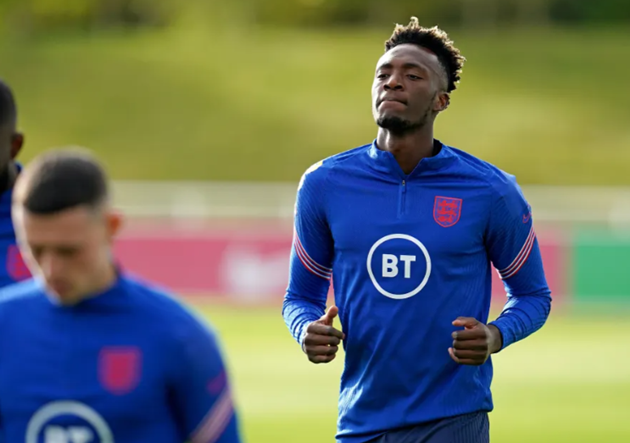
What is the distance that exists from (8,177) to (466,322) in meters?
1.68

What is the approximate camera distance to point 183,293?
1895 centimetres

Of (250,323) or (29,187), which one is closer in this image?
(29,187)

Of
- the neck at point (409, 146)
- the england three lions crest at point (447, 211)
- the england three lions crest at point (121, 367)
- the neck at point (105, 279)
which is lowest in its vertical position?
the england three lions crest at point (121, 367)

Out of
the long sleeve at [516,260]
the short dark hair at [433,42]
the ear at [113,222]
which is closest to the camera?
the ear at [113,222]

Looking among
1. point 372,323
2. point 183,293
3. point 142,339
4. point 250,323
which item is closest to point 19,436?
point 142,339

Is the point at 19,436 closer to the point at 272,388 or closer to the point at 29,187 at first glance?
the point at 29,187

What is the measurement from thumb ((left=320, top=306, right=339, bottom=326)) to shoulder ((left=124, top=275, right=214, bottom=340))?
4.68ft

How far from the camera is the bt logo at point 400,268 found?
4566 mm

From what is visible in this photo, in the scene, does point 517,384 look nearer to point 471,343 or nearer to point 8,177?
point 471,343

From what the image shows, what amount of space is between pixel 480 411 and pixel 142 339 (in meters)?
2.03

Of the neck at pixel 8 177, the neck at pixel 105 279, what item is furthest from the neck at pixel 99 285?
the neck at pixel 8 177

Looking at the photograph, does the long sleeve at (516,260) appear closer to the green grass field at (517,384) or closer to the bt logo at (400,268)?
the bt logo at (400,268)

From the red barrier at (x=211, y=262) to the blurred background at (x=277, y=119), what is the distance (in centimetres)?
3

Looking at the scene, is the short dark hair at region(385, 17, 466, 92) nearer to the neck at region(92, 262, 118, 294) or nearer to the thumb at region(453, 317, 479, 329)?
the thumb at region(453, 317, 479, 329)
